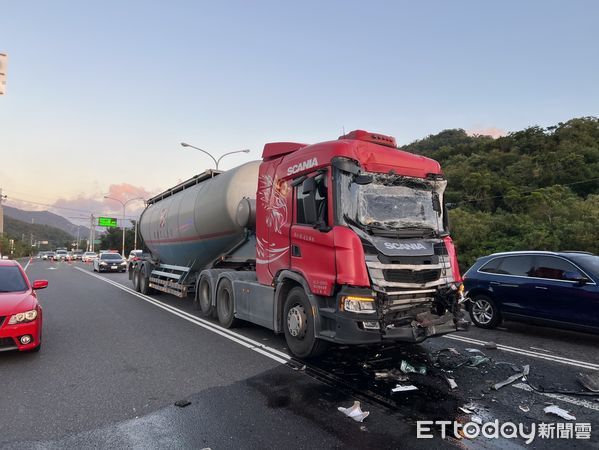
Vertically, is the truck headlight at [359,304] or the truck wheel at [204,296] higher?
the truck headlight at [359,304]

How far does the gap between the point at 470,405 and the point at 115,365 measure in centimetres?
487

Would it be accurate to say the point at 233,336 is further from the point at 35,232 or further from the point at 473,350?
the point at 35,232

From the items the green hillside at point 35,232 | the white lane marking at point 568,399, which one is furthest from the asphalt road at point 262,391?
the green hillside at point 35,232

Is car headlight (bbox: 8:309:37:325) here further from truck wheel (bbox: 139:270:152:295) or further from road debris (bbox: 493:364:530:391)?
truck wheel (bbox: 139:270:152:295)

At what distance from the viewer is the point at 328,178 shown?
6.02 meters

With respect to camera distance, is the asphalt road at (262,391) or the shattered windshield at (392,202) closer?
the asphalt road at (262,391)

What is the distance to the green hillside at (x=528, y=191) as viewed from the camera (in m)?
21.6

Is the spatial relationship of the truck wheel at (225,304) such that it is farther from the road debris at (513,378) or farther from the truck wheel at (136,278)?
the truck wheel at (136,278)

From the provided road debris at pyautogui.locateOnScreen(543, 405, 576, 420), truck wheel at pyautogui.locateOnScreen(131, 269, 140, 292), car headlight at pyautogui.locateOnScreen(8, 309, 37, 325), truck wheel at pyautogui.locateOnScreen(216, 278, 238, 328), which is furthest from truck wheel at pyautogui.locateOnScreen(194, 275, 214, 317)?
road debris at pyautogui.locateOnScreen(543, 405, 576, 420)

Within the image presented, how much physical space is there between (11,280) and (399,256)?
642 centimetres

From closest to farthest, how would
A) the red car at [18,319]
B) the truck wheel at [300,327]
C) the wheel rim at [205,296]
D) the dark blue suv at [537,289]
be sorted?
the red car at [18,319] < the truck wheel at [300,327] < the dark blue suv at [537,289] < the wheel rim at [205,296]

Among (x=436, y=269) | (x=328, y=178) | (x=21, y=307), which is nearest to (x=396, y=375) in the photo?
(x=436, y=269)

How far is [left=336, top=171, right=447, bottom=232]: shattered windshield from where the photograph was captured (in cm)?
584

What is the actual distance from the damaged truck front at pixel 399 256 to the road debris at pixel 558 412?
1605 mm
